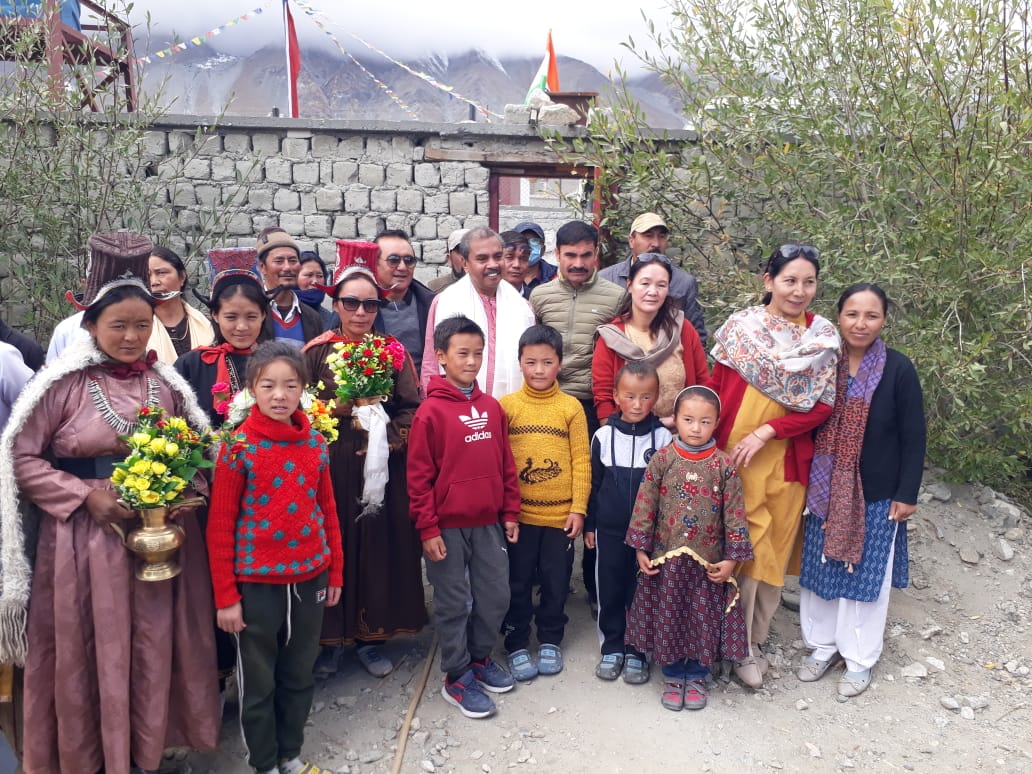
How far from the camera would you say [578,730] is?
330cm

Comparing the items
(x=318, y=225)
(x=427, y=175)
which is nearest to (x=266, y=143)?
(x=318, y=225)

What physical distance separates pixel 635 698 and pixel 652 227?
115 inches

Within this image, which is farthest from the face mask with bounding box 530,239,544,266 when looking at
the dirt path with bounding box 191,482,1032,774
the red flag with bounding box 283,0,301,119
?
the red flag with bounding box 283,0,301,119

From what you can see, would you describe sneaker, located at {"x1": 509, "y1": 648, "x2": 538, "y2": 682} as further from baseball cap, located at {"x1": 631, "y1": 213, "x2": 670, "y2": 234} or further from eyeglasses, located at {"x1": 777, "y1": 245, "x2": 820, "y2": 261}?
baseball cap, located at {"x1": 631, "y1": 213, "x2": 670, "y2": 234}

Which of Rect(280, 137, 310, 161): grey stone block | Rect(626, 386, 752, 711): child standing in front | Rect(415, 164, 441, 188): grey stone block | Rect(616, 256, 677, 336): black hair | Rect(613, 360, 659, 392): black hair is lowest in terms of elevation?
Rect(626, 386, 752, 711): child standing in front

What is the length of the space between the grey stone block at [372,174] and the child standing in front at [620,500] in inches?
188

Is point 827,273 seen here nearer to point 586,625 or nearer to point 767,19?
point 767,19

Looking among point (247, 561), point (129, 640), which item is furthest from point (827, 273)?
point (129, 640)

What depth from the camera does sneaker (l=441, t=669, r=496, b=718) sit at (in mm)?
3365

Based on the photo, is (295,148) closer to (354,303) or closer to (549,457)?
(354,303)

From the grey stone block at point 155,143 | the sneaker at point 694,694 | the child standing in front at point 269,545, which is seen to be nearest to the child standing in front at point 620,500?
the sneaker at point 694,694

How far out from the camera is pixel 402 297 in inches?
177

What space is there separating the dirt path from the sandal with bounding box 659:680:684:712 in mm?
38

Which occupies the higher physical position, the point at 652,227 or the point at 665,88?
the point at 665,88
